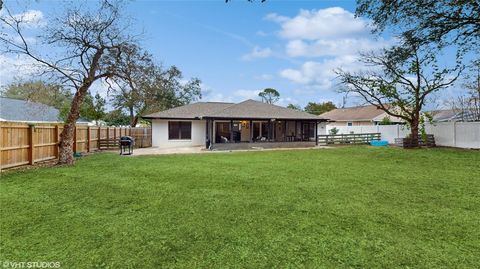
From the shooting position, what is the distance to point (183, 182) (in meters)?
7.54

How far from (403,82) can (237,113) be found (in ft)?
37.0

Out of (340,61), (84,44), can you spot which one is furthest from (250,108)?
(84,44)

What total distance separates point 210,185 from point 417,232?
4.52m

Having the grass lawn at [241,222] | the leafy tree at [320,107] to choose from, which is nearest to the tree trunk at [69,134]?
the grass lawn at [241,222]

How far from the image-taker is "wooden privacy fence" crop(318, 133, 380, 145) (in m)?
23.0

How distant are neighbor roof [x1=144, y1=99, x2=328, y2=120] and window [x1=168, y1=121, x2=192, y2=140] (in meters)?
0.59

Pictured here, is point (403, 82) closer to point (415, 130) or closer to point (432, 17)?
point (415, 130)

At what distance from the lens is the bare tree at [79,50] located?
36.4 ft

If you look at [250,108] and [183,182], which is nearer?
[183,182]

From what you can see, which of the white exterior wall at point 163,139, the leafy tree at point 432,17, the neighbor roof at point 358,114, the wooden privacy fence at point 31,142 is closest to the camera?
the leafy tree at point 432,17

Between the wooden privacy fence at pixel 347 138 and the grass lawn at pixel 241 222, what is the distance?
15.0m

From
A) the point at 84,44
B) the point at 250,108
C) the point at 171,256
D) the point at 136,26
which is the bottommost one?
the point at 171,256

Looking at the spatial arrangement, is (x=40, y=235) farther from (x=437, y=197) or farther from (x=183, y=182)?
(x=437, y=197)

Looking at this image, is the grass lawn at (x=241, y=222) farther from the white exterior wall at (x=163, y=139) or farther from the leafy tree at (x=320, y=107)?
the leafy tree at (x=320, y=107)
